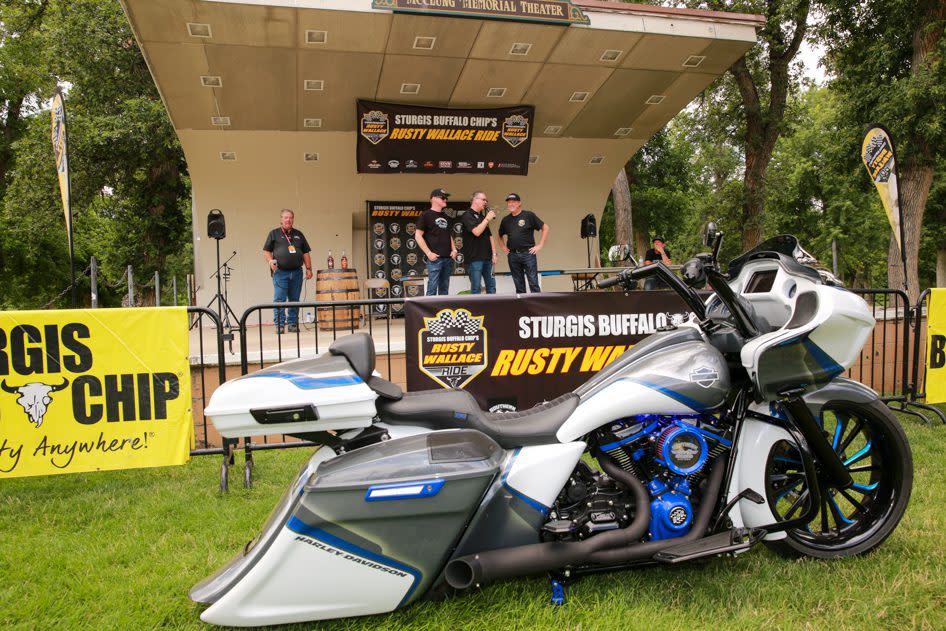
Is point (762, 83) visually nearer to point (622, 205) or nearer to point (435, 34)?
point (622, 205)

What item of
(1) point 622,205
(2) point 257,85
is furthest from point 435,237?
(1) point 622,205

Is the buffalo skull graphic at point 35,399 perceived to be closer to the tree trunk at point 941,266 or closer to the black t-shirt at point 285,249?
the black t-shirt at point 285,249

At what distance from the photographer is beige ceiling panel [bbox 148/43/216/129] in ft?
32.8

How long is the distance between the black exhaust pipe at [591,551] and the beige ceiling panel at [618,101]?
35.6ft

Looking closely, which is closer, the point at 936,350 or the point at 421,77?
the point at 936,350

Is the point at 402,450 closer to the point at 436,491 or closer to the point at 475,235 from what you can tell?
the point at 436,491

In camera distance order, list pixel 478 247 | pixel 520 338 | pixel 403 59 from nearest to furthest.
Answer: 1. pixel 520 338
2. pixel 478 247
3. pixel 403 59

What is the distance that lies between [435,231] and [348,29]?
3736 mm

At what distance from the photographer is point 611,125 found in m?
14.4

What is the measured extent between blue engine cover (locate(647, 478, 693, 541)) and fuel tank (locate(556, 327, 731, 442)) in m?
0.32

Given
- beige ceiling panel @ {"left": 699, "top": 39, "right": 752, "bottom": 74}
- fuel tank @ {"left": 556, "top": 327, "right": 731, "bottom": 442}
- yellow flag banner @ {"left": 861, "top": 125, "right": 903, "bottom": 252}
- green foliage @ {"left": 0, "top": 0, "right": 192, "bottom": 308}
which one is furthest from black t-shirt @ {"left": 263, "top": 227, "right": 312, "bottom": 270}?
green foliage @ {"left": 0, "top": 0, "right": 192, "bottom": 308}

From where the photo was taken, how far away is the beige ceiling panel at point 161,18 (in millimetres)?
8844

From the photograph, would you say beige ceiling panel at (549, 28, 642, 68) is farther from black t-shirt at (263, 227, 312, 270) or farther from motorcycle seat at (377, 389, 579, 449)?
motorcycle seat at (377, 389, 579, 449)

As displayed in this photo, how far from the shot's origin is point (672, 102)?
13.1 m
